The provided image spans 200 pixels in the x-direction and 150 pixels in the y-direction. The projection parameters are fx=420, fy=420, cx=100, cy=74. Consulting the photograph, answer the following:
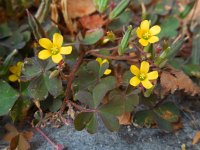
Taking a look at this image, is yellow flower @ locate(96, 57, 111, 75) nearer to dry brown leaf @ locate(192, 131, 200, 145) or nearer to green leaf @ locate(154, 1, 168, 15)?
dry brown leaf @ locate(192, 131, 200, 145)

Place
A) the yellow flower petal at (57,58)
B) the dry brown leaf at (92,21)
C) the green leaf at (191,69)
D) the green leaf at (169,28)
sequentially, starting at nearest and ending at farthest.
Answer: the yellow flower petal at (57,58)
the green leaf at (191,69)
the green leaf at (169,28)
the dry brown leaf at (92,21)

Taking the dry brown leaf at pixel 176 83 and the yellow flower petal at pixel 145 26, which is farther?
the dry brown leaf at pixel 176 83

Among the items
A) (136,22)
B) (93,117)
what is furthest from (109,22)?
(93,117)

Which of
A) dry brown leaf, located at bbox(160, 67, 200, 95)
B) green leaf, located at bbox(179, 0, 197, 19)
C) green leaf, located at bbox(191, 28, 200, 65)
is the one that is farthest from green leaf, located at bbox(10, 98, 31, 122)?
green leaf, located at bbox(179, 0, 197, 19)

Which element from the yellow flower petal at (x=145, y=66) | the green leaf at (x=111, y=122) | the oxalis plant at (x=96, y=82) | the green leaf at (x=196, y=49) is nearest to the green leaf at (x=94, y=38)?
the oxalis plant at (x=96, y=82)

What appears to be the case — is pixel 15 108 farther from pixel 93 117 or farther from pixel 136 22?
pixel 136 22

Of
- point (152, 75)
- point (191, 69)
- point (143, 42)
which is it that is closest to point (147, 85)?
point (152, 75)

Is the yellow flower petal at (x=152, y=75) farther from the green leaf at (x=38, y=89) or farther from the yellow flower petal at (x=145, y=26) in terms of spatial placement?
the green leaf at (x=38, y=89)

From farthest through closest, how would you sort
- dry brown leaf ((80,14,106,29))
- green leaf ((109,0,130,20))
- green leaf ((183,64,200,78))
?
dry brown leaf ((80,14,106,29))
green leaf ((183,64,200,78))
green leaf ((109,0,130,20))
